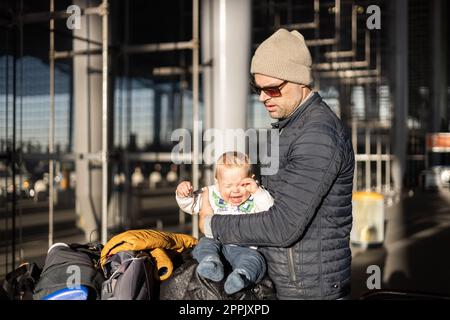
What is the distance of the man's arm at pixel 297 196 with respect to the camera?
5.79ft

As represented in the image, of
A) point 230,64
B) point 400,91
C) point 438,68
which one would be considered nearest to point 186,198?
point 230,64

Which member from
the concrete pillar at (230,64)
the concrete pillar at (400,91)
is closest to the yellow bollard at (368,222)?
the concrete pillar at (230,64)

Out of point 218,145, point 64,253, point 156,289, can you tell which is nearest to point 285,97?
point 156,289

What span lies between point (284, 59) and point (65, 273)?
1.13 m

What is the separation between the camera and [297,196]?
1.76 m

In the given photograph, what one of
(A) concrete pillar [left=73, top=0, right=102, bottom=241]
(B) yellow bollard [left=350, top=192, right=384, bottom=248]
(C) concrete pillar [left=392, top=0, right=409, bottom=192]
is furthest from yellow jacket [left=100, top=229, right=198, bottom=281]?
(C) concrete pillar [left=392, top=0, right=409, bottom=192]

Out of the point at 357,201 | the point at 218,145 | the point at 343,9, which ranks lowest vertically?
Answer: the point at 357,201

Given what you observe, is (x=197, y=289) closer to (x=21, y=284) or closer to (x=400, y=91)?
(x=21, y=284)

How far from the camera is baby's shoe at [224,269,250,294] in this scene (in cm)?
182

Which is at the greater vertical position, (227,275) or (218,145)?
(218,145)

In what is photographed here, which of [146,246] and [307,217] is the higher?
[307,217]

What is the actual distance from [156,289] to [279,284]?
461 millimetres

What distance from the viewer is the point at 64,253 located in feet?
6.80
